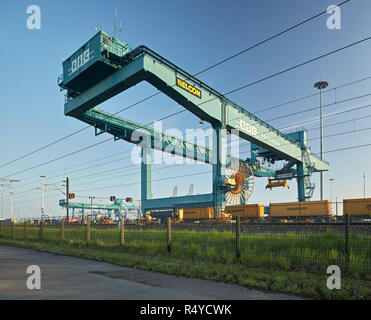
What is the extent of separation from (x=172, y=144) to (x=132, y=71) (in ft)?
81.3

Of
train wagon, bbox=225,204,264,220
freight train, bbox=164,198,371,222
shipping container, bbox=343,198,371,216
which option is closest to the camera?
shipping container, bbox=343,198,371,216

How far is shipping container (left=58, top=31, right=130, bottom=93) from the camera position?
25.2m

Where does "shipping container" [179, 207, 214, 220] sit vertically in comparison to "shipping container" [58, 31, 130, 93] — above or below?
below

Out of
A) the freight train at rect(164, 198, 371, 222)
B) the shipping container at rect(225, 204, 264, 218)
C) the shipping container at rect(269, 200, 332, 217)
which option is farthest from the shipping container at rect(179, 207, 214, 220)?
the shipping container at rect(269, 200, 332, 217)

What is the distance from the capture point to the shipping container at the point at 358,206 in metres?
25.8

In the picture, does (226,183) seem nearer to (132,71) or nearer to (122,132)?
(132,71)

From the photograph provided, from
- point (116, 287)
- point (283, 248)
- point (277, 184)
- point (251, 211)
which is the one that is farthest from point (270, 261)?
point (277, 184)

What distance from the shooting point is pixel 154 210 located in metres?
58.5

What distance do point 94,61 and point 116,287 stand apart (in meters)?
23.9

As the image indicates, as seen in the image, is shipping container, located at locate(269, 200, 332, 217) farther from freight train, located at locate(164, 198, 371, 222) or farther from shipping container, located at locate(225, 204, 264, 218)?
shipping container, located at locate(225, 204, 264, 218)

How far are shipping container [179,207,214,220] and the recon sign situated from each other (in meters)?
15.9

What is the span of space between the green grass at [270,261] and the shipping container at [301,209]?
22107 millimetres

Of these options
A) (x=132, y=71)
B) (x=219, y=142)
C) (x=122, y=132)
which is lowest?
(x=219, y=142)
